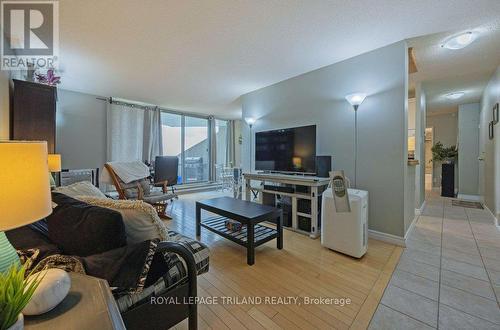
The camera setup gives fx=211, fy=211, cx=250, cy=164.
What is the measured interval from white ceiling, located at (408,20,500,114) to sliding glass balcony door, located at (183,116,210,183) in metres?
5.43

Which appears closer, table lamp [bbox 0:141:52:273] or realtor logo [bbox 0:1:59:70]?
table lamp [bbox 0:141:52:273]

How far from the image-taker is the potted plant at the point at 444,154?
219 inches

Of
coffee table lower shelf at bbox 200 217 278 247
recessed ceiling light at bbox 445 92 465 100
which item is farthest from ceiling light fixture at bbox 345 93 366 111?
recessed ceiling light at bbox 445 92 465 100

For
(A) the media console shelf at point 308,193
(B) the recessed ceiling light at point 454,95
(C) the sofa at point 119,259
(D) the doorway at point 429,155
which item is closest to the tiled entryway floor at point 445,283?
(A) the media console shelf at point 308,193

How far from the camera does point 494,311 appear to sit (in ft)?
4.81

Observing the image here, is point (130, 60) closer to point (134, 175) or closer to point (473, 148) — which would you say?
point (134, 175)

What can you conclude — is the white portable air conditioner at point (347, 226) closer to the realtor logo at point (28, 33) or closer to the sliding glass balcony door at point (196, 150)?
the realtor logo at point (28, 33)

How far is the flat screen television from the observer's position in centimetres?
310

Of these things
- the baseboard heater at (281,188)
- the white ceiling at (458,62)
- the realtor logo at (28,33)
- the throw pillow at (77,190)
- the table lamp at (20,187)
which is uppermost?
the white ceiling at (458,62)

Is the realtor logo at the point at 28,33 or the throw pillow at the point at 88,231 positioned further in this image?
the realtor logo at the point at 28,33

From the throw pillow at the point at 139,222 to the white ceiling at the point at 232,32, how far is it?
5.83 ft

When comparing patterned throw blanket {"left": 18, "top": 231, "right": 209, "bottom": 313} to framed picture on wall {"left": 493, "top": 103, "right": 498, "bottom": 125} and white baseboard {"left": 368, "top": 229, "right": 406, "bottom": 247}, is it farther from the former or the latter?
framed picture on wall {"left": 493, "top": 103, "right": 498, "bottom": 125}

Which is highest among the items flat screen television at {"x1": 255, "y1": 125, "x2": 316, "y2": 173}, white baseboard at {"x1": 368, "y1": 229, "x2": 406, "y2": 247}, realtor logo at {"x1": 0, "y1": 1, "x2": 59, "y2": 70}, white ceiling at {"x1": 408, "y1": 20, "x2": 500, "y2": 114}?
white ceiling at {"x1": 408, "y1": 20, "x2": 500, "y2": 114}

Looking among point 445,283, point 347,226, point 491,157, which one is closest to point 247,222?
point 347,226
